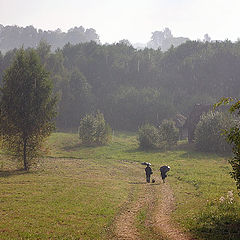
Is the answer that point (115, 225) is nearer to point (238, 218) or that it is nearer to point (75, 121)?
point (238, 218)

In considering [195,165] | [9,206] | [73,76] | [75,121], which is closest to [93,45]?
[73,76]

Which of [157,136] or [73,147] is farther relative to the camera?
[73,147]

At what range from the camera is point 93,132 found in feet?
195

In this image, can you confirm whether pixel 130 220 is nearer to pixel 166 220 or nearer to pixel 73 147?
pixel 166 220

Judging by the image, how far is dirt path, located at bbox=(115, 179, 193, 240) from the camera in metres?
13.8

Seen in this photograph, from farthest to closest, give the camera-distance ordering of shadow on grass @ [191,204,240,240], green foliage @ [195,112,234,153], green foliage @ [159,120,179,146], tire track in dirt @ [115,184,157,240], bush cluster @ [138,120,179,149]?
green foliage @ [159,120,179,146] → bush cluster @ [138,120,179,149] → green foliage @ [195,112,234,153] → tire track in dirt @ [115,184,157,240] → shadow on grass @ [191,204,240,240]

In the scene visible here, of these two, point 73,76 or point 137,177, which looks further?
point 73,76

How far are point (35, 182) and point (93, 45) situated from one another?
3927 inches

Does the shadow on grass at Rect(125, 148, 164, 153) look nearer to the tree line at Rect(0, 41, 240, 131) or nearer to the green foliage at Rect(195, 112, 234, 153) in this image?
the green foliage at Rect(195, 112, 234, 153)

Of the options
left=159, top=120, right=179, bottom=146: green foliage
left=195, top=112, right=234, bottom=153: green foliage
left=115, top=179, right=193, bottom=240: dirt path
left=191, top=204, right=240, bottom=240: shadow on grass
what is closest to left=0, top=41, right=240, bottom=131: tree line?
left=159, top=120, right=179, bottom=146: green foliage

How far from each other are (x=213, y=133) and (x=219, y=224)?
39.3 meters

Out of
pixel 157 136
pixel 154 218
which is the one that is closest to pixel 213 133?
pixel 157 136

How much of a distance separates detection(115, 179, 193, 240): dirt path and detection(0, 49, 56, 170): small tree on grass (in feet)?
57.8

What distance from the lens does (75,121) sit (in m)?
92.9
